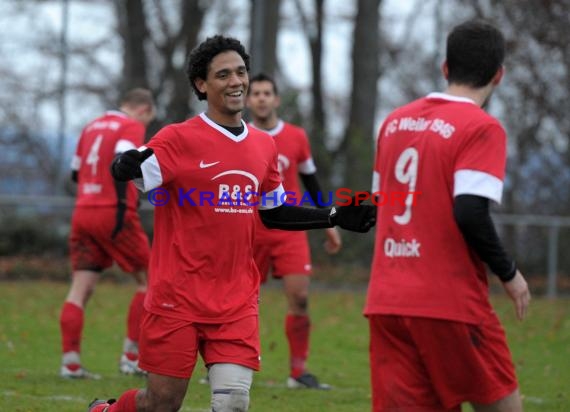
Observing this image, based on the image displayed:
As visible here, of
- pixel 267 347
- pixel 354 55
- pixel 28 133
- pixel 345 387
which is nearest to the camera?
pixel 345 387

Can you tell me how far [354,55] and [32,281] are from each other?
27.6 feet

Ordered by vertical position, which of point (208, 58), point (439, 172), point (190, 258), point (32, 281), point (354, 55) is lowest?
point (32, 281)

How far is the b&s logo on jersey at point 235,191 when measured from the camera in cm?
532

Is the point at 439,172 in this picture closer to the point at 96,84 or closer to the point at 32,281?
the point at 32,281

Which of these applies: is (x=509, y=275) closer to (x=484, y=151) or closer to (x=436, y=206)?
(x=436, y=206)

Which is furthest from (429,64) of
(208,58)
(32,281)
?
(208,58)

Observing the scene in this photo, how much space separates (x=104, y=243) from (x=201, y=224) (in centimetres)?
382

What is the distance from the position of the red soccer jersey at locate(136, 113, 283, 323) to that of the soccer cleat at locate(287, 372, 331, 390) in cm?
333

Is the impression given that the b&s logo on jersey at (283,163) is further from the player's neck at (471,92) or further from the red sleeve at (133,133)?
the player's neck at (471,92)

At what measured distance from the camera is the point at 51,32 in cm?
2742

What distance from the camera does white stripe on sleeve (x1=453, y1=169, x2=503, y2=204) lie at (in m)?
4.26

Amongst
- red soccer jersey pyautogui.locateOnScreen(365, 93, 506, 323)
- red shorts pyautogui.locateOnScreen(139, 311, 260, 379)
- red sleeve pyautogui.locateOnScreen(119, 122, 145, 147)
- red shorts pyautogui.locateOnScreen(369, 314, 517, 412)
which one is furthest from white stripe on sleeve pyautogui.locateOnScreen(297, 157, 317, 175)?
red shorts pyautogui.locateOnScreen(369, 314, 517, 412)

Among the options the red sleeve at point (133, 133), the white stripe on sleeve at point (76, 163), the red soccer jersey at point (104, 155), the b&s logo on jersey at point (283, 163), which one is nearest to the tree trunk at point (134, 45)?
the white stripe on sleeve at point (76, 163)

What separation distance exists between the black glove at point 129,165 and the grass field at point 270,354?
104 inches
